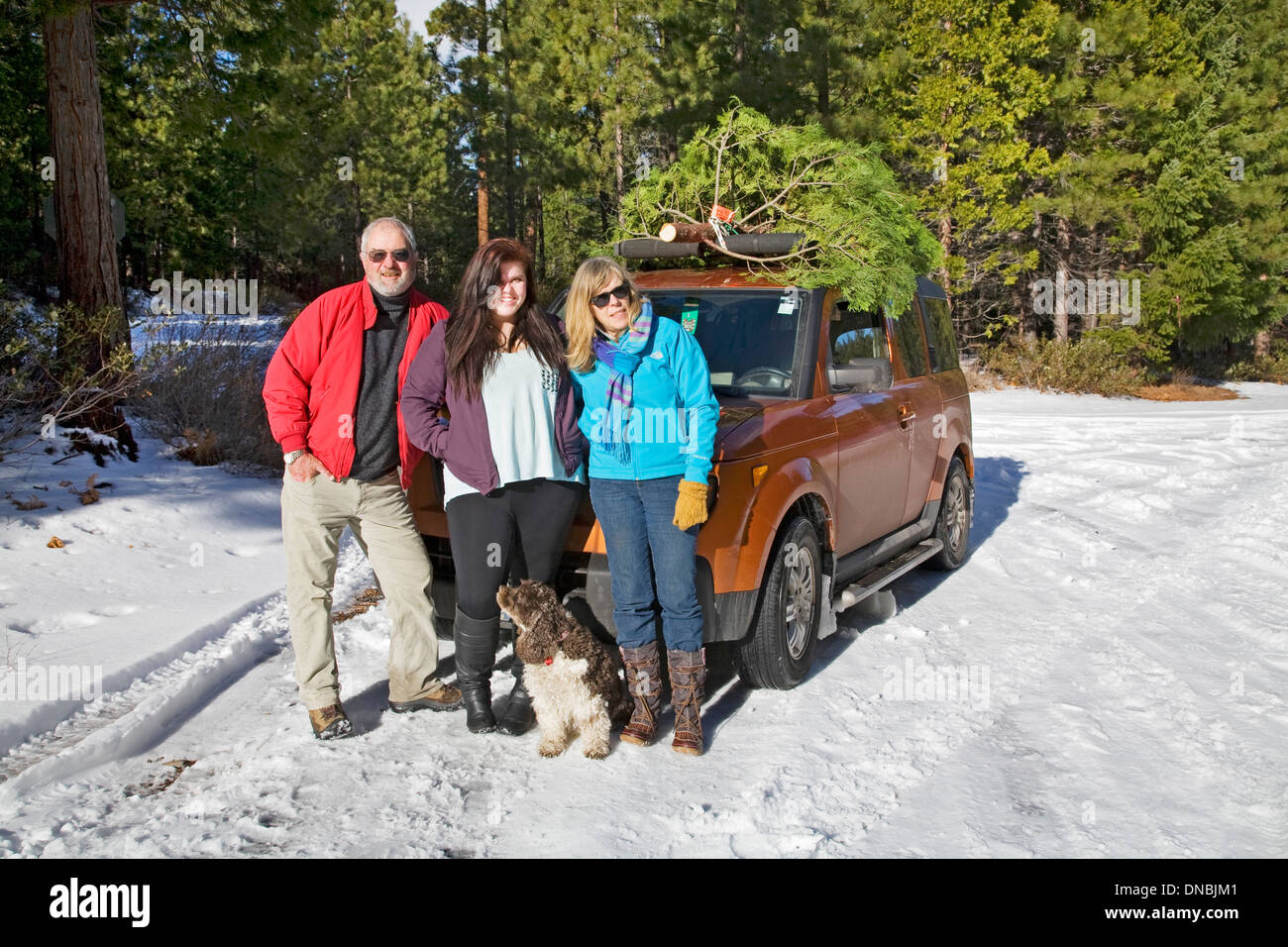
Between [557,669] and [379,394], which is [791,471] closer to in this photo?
[557,669]

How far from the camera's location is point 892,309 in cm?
606

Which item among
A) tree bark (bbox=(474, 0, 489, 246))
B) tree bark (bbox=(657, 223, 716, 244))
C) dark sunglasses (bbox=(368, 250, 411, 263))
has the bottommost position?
dark sunglasses (bbox=(368, 250, 411, 263))

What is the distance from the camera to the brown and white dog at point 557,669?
394 cm

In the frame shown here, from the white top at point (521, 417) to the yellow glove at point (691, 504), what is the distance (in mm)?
511

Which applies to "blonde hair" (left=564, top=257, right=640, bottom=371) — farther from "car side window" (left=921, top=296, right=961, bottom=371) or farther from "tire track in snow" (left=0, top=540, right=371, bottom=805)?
"car side window" (left=921, top=296, right=961, bottom=371)

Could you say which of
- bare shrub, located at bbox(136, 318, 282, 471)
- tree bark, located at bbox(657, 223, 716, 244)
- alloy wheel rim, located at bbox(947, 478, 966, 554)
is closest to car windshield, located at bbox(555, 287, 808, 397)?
tree bark, located at bbox(657, 223, 716, 244)

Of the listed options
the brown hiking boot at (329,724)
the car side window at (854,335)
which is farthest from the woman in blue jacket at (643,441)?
the car side window at (854,335)

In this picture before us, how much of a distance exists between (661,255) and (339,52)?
28.7 meters

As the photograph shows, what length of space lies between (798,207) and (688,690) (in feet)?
10.7

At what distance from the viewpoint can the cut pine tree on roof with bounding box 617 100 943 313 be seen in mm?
5605

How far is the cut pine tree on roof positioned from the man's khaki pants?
259cm

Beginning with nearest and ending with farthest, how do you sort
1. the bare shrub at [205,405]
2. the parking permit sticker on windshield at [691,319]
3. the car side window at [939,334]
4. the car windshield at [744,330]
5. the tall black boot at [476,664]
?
Answer: the tall black boot at [476,664], the car windshield at [744,330], the parking permit sticker on windshield at [691,319], the car side window at [939,334], the bare shrub at [205,405]

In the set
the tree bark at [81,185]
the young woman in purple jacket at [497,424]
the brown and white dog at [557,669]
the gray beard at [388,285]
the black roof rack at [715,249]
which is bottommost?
the brown and white dog at [557,669]

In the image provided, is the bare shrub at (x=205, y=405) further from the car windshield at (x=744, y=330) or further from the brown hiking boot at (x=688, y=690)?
the brown hiking boot at (x=688, y=690)
